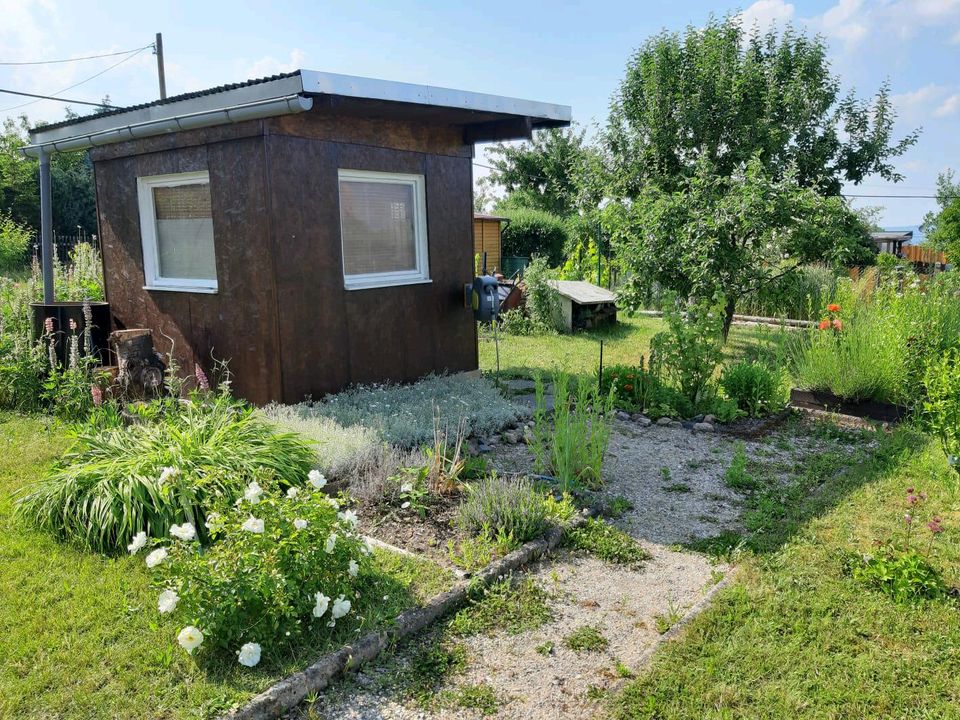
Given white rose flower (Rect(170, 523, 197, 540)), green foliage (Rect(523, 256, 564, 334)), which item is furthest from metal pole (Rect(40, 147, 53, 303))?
green foliage (Rect(523, 256, 564, 334))

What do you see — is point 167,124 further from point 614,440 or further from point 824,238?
point 824,238

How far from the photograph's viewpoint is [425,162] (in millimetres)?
6977

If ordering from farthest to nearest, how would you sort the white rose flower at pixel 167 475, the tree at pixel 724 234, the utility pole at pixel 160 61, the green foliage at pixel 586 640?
the utility pole at pixel 160 61
the tree at pixel 724 234
the white rose flower at pixel 167 475
the green foliage at pixel 586 640


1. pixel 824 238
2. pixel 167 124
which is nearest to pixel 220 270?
pixel 167 124

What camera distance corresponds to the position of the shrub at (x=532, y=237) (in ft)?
76.0

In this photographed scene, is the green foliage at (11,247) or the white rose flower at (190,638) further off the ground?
the green foliage at (11,247)

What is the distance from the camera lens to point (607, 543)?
153 inches

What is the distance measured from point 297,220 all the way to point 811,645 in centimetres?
475

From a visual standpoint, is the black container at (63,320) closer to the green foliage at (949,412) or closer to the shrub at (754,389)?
the shrub at (754,389)

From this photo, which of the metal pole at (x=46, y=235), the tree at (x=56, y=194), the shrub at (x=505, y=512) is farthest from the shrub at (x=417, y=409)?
the tree at (x=56, y=194)

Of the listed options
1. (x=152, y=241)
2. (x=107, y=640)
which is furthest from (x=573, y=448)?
(x=152, y=241)

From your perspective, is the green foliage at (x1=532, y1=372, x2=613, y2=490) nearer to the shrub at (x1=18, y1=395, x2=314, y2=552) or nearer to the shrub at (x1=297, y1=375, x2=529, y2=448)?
the shrub at (x1=297, y1=375, x2=529, y2=448)

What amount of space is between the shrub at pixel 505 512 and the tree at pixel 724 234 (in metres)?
4.87

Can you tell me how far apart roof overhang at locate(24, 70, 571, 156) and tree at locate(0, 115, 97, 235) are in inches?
778
